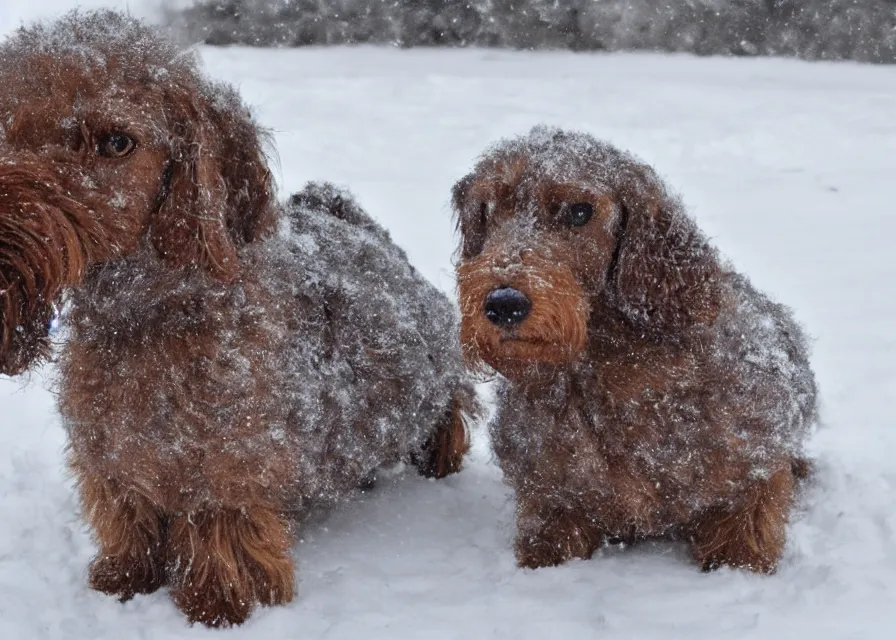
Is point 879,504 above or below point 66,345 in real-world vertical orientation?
below

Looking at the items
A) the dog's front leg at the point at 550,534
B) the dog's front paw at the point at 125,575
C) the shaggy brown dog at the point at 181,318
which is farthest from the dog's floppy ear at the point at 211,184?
the dog's front leg at the point at 550,534

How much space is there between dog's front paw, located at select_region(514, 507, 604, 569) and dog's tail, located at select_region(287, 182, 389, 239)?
1436 mm

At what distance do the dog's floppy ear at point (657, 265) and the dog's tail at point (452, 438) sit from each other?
4.77 ft

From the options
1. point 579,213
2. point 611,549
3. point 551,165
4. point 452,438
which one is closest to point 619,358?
point 579,213

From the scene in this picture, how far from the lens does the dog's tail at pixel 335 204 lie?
4621mm

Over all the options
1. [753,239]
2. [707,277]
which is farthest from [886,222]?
[707,277]

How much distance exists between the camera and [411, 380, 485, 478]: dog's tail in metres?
4.95

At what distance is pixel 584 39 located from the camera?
14.6 meters

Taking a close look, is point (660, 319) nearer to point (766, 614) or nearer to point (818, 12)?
point (766, 614)

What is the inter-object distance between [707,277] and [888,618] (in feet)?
4.31

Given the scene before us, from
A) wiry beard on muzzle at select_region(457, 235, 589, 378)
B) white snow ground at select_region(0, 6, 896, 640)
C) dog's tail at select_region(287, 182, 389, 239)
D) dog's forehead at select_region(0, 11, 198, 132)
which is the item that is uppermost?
dog's forehead at select_region(0, 11, 198, 132)

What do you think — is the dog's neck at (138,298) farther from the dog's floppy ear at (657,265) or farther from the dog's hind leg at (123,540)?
the dog's floppy ear at (657,265)

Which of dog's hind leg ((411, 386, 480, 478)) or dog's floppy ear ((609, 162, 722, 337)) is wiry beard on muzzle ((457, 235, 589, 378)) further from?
dog's hind leg ((411, 386, 480, 478))

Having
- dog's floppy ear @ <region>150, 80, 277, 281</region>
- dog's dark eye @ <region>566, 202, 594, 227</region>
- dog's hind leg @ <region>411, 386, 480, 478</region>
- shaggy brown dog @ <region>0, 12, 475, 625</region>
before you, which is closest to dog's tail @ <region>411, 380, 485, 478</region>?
dog's hind leg @ <region>411, 386, 480, 478</region>
